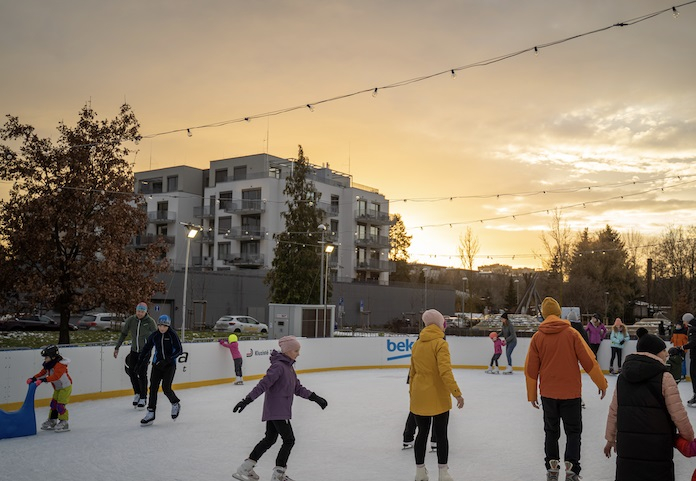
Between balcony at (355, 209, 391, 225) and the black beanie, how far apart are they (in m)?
59.8

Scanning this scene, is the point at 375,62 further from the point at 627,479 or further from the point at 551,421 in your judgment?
the point at 627,479

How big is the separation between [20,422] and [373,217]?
188ft

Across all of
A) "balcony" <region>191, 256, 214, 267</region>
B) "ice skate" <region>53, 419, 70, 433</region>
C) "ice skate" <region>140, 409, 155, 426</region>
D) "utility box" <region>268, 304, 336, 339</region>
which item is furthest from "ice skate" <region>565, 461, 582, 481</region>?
"balcony" <region>191, 256, 214, 267</region>

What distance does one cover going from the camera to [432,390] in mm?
6246

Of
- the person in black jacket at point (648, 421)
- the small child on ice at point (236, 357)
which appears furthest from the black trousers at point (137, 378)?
the person in black jacket at point (648, 421)

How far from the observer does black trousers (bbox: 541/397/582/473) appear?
6.29 metres

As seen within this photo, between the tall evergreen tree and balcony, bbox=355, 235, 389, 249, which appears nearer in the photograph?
the tall evergreen tree

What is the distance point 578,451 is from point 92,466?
210 inches

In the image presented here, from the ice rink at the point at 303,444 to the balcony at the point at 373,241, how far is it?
50721 mm

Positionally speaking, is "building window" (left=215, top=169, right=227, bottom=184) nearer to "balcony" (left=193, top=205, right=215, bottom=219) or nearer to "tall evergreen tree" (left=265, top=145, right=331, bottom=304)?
"balcony" (left=193, top=205, right=215, bottom=219)

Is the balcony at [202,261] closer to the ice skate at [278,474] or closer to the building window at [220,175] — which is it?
the building window at [220,175]

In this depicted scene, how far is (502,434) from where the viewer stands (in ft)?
32.2

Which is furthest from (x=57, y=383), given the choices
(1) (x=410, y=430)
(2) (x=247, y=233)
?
(2) (x=247, y=233)

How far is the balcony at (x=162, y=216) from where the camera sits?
60253 mm
